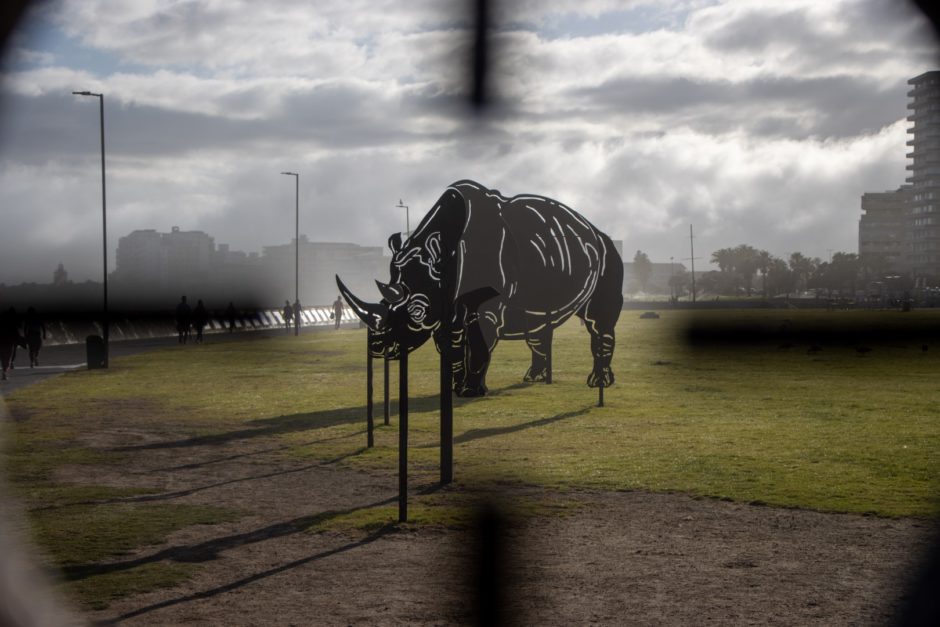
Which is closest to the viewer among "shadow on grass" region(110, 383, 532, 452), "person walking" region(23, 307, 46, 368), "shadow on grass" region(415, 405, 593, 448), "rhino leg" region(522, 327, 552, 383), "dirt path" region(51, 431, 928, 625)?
"dirt path" region(51, 431, 928, 625)

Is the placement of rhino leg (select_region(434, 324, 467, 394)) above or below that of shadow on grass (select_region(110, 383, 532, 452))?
above

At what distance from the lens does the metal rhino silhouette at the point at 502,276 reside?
18.6 metres

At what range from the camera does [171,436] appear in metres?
16.1

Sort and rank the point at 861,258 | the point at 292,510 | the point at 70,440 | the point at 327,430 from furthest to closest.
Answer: the point at 861,258
the point at 327,430
the point at 70,440
the point at 292,510

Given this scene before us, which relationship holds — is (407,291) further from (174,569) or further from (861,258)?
(861,258)

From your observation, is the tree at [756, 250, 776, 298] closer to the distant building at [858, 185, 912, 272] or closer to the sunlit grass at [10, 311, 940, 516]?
the distant building at [858, 185, 912, 272]

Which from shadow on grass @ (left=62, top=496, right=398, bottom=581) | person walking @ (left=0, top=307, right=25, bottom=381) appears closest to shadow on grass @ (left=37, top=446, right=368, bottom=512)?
shadow on grass @ (left=62, top=496, right=398, bottom=581)

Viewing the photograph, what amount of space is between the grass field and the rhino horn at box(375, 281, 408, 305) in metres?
2.18

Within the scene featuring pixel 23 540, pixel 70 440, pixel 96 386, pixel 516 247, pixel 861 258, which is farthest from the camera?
pixel 861 258

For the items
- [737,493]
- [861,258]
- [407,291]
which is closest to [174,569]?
[737,493]

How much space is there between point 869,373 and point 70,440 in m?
21.4

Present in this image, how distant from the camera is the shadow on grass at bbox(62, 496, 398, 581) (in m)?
7.92

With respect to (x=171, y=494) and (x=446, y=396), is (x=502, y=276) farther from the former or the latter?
(x=171, y=494)

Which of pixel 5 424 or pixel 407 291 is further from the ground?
pixel 407 291
